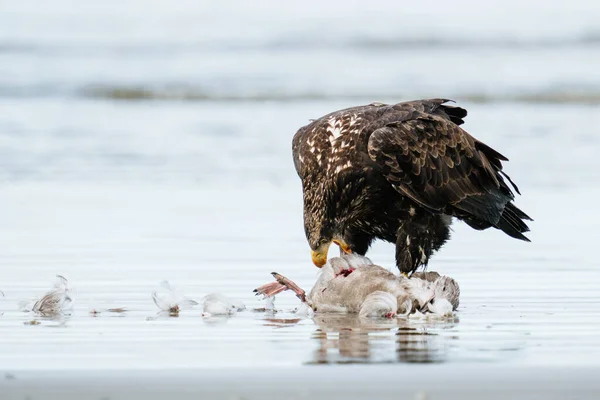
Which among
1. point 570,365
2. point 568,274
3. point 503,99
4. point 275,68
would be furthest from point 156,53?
point 570,365

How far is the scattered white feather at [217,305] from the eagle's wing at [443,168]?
4.61 ft

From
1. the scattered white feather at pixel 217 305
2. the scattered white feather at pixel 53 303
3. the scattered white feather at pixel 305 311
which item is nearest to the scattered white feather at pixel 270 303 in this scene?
the scattered white feather at pixel 305 311

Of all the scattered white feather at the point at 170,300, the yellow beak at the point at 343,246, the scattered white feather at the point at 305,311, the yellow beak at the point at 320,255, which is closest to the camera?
the scattered white feather at the point at 170,300

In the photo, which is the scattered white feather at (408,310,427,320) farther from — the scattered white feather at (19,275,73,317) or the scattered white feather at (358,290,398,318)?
the scattered white feather at (19,275,73,317)

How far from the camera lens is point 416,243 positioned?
28.5 ft

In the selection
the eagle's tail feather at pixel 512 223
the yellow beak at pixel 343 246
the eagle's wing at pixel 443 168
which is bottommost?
the yellow beak at pixel 343 246

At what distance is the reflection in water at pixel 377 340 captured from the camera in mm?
6234

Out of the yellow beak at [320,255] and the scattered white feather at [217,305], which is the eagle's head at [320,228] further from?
the scattered white feather at [217,305]

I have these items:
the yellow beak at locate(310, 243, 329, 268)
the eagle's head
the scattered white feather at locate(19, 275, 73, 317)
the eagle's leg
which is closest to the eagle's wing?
the eagle's leg

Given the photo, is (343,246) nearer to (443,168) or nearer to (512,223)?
(443,168)

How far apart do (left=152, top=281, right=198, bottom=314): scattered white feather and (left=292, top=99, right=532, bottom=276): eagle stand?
2.88 ft

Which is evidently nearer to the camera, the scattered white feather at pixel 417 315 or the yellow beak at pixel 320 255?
the scattered white feather at pixel 417 315

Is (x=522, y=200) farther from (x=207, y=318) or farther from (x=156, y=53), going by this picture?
(x=156, y=53)

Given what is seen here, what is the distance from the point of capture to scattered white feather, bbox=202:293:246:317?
25.0 feet
